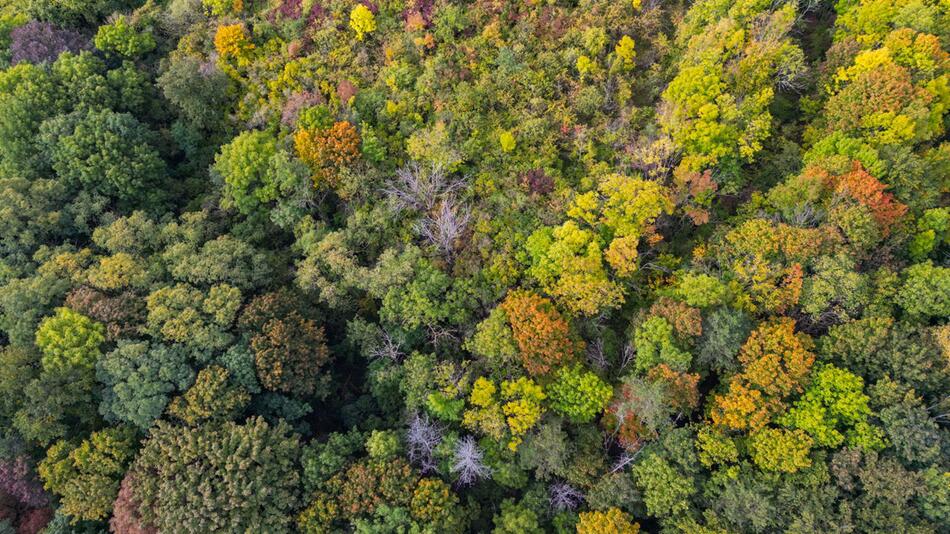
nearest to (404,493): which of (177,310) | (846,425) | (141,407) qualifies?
(141,407)

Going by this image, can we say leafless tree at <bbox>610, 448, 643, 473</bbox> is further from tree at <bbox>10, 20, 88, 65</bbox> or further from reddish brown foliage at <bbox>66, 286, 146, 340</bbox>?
tree at <bbox>10, 20, 88, 65</bbox>

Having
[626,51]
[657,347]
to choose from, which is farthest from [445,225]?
[626,51]

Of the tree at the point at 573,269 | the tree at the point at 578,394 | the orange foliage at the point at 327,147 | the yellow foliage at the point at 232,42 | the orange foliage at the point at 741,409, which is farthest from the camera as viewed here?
the yellow foliage at the point at 232,42

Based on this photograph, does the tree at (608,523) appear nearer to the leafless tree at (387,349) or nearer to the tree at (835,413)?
the tree at (835,413)

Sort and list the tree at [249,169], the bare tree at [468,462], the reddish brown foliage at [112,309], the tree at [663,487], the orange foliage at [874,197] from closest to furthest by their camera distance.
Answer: the tree at [663,487] < the bare tree at [468,462] < the orange foliage at [874,197] < the reddish brown foliage at [112,309] < the tree at [249,169]

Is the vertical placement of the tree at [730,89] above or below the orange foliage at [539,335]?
above

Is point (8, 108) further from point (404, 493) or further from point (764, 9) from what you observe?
point (764, 9)

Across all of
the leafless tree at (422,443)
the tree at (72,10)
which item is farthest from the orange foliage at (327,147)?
the tree at (72,10)
